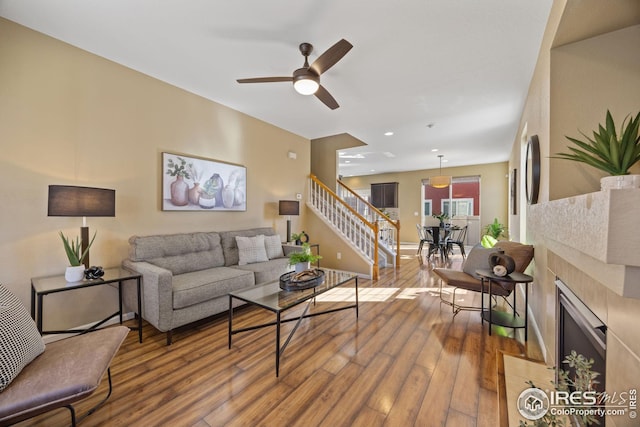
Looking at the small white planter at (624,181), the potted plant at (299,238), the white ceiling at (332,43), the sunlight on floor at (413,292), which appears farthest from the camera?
the potted plant at (299,238)

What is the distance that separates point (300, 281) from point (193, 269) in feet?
4.97

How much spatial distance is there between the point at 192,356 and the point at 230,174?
260 centimetres

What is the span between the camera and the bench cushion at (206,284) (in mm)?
2413

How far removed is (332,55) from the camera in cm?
218

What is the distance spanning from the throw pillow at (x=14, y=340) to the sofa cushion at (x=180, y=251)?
1.35 meters

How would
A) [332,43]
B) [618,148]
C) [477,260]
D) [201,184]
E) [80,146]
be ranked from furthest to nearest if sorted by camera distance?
[201,184] → [477,260] → [80,146] → [332,43] → [618,148]

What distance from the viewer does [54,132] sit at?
2.44 meters

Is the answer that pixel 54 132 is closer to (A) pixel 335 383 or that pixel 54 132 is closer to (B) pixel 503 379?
(A) pixel 335 383

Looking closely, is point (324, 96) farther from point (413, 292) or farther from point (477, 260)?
point (413, 292)

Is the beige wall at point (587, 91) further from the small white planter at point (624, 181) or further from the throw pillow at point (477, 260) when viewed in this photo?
the throw pillow at point (477, 260)

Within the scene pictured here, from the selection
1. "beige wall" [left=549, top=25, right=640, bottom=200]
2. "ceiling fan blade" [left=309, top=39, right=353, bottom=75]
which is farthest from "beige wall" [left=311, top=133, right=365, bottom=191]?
"beige wall" [left=549, top=25, right=640, bottom=200]

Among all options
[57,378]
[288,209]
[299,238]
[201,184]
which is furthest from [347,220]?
[57,378]

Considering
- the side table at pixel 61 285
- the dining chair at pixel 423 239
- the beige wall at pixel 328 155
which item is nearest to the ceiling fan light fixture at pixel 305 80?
the side table at pixel 61 285

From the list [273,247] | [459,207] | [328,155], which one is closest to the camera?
[273,247]
